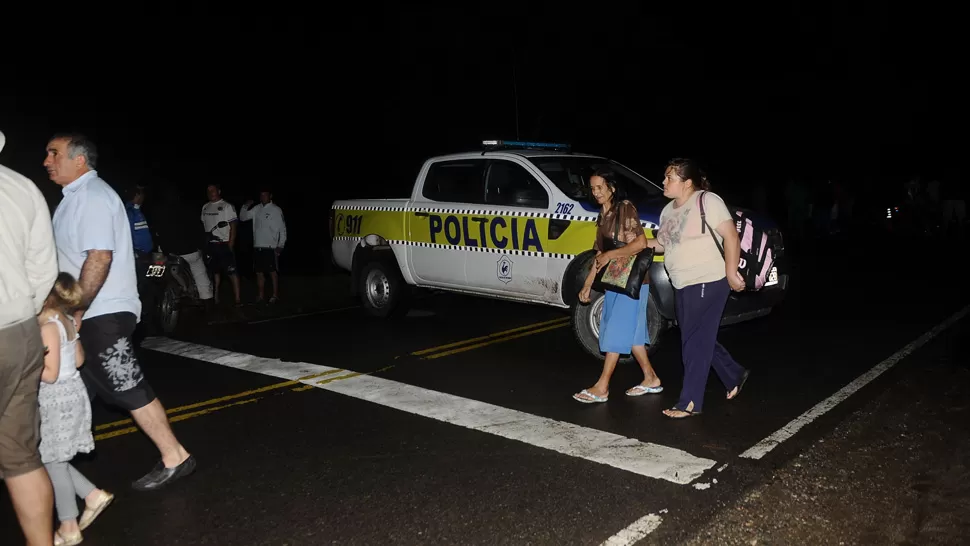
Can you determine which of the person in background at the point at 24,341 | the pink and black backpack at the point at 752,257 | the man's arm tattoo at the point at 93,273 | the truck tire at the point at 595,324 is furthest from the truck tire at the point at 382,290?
the person in background at the point at 24,341

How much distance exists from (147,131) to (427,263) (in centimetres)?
1457

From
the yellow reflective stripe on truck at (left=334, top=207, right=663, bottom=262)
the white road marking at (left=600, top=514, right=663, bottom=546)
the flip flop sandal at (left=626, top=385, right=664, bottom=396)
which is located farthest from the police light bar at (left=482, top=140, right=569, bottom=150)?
the white road marking at (left=600, top=514, right=663, bottom=546)

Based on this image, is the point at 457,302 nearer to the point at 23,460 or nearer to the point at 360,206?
the point at 360,206

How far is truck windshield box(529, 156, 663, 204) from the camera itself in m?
8.89

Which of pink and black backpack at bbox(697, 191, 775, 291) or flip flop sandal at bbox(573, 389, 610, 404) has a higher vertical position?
pink and black backpack at bbox(697, 191, 775, 291)

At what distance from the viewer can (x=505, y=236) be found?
9156 mm

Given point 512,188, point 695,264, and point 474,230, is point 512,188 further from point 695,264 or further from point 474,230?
point 695,264

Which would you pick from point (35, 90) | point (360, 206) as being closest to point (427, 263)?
point (360, 206)

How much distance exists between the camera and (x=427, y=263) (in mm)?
10117

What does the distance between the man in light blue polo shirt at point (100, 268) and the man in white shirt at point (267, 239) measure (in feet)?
25.2

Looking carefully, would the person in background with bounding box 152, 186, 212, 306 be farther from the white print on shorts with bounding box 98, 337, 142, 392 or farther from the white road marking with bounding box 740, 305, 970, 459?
the white road marking with bounding box 740, 305, 970, 459

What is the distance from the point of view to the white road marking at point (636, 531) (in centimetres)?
423

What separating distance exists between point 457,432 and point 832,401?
9.07 ft

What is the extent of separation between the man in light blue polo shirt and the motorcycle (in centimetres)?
489
